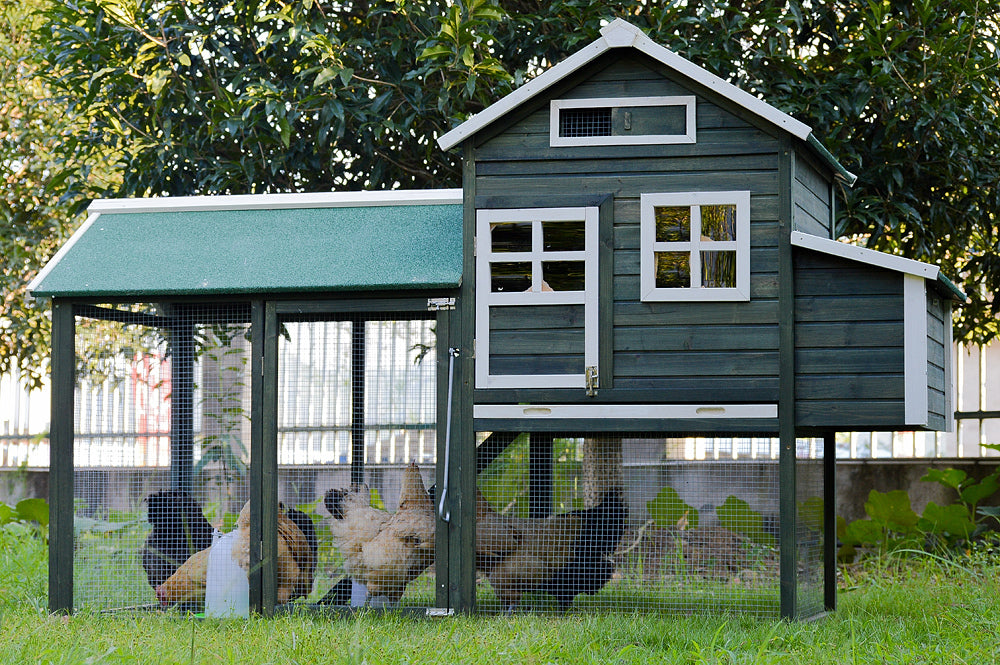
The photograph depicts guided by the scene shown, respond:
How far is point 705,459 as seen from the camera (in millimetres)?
6336

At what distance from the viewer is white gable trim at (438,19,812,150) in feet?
18.9

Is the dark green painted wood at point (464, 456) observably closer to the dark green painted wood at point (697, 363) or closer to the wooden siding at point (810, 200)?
the dark green painted wood at point (697, 363)

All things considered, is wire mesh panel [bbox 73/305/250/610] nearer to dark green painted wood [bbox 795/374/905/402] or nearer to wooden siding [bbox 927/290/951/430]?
dark green painted wood [bbox 795/374/905/402]

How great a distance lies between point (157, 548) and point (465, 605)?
5.93 feet

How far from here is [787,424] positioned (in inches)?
226

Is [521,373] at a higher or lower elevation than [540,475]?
higher

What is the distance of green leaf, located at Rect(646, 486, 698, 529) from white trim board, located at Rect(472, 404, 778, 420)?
0.42m

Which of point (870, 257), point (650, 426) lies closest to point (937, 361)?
point (870, 257)

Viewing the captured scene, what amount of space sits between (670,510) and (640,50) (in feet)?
8.09

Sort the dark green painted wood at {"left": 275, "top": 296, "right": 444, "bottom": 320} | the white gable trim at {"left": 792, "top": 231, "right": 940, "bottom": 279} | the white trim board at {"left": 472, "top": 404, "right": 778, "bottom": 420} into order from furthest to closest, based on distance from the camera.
A: the dark green painted wood at {"left": 275, "top": 296, "right": 444, "bottom": 320} → the white trim board at {"left": 472, "top": 404, "right": 778, "bottom": 420} → the white gable trim at {"left": 792, "top": 231, "right": 940, "bottom": 279}

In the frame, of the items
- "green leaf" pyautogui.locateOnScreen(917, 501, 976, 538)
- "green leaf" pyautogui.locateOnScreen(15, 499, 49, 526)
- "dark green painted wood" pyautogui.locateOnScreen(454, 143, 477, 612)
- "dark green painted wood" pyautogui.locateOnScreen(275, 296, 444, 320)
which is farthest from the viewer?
"green leaf" pyautogui.locateOnScreen(15, 499, 49, 526)

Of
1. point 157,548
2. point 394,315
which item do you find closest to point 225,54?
point 394,315

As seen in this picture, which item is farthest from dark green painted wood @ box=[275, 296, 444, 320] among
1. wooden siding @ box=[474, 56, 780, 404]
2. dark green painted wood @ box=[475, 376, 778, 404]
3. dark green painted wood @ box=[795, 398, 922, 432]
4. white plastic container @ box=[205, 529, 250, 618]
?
dark green painted wood @ box=[795, 398, 922, 432]

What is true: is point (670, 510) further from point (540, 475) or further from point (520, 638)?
point (520, 638)
